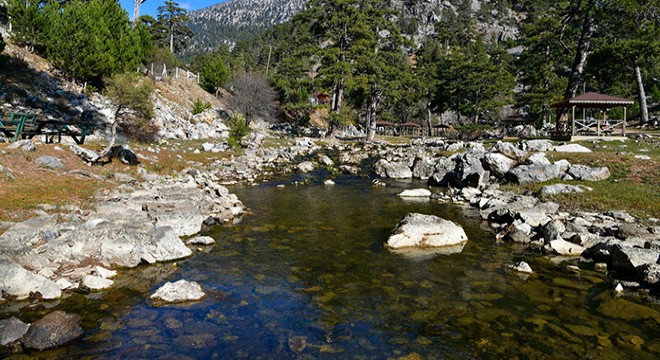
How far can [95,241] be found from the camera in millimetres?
11312

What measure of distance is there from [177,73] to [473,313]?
70.1 meters

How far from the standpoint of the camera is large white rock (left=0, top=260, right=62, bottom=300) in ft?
29.0

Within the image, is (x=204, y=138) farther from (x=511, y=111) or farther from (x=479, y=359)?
(x=511, y=111)

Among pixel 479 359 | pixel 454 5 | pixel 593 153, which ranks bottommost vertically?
pixel 479 359

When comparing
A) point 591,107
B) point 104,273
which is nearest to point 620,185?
point 591,107

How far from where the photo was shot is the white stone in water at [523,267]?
11798 mm

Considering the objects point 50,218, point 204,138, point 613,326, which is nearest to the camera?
point 613,326

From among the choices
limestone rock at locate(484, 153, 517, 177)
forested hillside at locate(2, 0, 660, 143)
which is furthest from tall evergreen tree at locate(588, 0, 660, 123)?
limestone rock at locate(484, 153, 517, 177)

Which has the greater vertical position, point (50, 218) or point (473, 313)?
point (50, 218)

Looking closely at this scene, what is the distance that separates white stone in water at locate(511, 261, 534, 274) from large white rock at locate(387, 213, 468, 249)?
2.74 meters

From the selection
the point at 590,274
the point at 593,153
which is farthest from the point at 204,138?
the point at 590,274

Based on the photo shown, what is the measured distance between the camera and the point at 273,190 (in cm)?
2531

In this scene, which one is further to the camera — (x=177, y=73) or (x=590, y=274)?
(x=177, y=73)

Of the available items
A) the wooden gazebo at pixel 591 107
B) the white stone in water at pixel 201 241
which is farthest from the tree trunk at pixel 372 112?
the white stone in water at pixel 201 241
